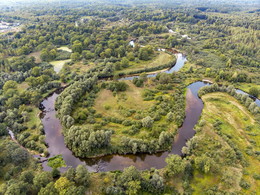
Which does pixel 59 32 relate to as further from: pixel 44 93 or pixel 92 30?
pixel 44 93

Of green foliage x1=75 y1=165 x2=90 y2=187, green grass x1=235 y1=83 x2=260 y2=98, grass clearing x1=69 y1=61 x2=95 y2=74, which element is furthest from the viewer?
grass clearing x1=69 y1=61 x2=95 y2=74

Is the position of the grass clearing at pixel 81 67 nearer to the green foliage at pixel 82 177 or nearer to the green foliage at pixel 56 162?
the green foliage at pixel 56 162

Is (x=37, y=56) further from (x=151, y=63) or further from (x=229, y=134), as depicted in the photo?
(x=229, y=134)

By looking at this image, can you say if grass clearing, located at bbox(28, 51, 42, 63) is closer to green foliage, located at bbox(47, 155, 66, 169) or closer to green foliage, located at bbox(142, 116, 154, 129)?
green foliage, located at bbox(47, 155, 66, 169)

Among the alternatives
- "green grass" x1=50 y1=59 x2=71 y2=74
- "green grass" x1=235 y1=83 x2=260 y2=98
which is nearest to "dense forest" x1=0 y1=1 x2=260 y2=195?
"green grass" x1=235 y1=83 x2=260 y2=98

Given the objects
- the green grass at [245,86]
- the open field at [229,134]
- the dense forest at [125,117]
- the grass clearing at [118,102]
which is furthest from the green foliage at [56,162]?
the green grass at [245,86]

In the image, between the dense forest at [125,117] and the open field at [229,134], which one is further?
the open field at [229,134]

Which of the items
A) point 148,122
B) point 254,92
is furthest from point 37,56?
point 254,92

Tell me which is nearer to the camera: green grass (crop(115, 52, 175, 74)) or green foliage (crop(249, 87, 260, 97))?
green foliage (crop(249, 87, 260, 97))
